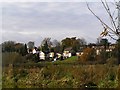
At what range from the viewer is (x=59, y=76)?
1341 cm

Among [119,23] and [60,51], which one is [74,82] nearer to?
[60,51]

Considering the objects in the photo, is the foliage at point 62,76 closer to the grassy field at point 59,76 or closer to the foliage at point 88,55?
the grassy field at point 59,76

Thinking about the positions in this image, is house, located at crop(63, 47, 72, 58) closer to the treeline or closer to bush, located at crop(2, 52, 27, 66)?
Result: the treeline

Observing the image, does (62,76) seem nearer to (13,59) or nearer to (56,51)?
(13,59)

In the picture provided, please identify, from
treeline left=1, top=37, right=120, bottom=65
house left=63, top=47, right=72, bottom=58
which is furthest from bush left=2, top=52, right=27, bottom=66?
house left=63, top=47, right=72, bottom=58

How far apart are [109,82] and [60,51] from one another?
317 inches

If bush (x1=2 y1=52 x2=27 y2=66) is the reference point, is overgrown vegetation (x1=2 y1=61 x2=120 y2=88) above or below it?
below

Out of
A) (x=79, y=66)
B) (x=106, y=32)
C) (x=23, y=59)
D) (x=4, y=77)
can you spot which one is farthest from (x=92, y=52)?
(x=106, y=32)

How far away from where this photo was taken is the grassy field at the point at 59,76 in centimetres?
1267

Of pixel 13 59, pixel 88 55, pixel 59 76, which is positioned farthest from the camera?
pixel 88 55

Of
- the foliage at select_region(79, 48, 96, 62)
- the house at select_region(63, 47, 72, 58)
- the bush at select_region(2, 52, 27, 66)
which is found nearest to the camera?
the bush at select_region(2, 52, 27, 66)

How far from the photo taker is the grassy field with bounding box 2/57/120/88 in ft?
41.6

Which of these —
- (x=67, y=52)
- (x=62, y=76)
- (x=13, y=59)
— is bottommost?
(x=62, y=76)

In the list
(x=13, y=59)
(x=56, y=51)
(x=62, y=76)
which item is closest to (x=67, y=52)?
(x=56, y=51)
